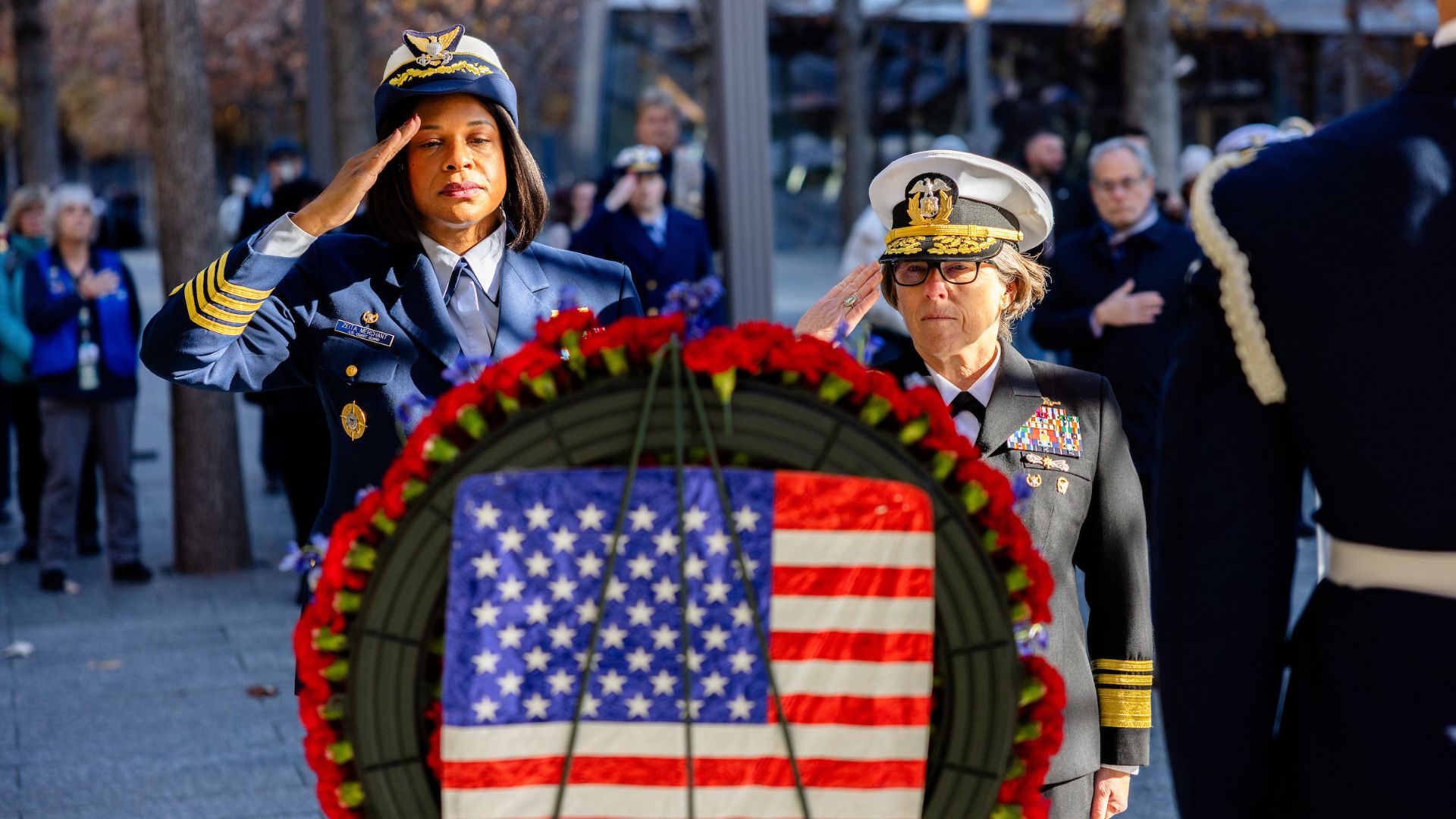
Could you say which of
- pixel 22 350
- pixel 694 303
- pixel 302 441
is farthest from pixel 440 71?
pixel 22 350

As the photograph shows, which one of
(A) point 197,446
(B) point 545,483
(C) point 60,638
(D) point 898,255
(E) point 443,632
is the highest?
(D) point 898,255

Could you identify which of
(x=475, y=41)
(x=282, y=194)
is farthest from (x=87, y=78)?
(x=475, y=41)

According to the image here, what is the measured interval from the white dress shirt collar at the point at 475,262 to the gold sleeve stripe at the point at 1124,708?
1347 millimetres

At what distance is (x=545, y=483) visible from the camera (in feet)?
6.28

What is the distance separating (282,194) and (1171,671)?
24.7ft

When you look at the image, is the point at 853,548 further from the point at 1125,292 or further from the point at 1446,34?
the point at 1125,292

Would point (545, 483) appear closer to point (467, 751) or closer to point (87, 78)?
point (467, 751)

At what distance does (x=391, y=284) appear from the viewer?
9.93ft

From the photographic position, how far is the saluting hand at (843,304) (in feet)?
9.17

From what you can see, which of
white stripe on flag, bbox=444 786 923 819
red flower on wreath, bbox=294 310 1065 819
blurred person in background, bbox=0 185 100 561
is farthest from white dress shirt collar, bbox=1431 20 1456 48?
blurred person in background, bbox=0 185 100 561

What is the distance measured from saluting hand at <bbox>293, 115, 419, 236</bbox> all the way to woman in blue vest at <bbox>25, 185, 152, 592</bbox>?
6.32 m

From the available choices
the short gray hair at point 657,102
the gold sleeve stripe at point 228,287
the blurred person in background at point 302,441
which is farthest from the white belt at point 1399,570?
the short gray hair at point 657,102

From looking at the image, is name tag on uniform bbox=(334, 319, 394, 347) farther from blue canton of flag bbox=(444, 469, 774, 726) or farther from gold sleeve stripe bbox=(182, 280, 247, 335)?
blue canton of flag bbox=(444, 469, 774, 726)

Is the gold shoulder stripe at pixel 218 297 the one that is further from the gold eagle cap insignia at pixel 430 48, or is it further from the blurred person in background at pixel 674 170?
the blurred person in background at pixel 674 170
